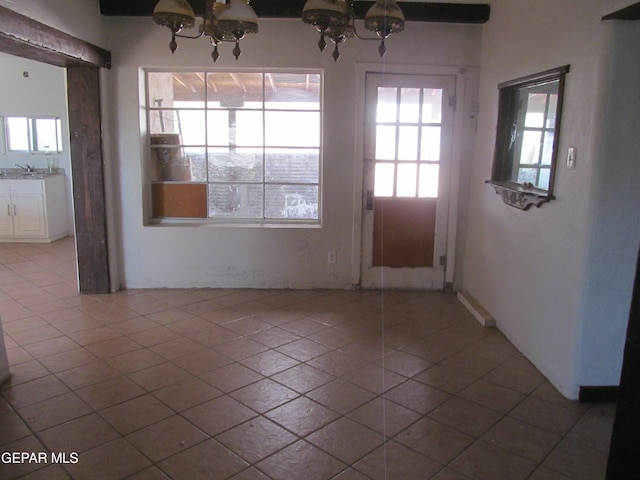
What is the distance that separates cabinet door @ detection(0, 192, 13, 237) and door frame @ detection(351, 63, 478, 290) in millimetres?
4868


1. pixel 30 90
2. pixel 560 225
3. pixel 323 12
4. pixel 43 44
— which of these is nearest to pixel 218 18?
pixel 323 12

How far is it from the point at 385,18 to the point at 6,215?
6238 millimetres

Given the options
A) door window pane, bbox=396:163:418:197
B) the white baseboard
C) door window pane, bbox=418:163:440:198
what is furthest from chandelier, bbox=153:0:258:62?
the white baseboard

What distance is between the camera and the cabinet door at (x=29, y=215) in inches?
256

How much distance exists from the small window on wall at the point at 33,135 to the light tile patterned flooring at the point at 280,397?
12.0ft

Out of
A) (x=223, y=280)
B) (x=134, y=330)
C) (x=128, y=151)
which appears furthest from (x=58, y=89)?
(x=134, y=330)

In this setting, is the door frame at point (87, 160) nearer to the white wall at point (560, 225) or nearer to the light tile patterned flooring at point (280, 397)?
the light tile patterned flooring at point (280, 397)

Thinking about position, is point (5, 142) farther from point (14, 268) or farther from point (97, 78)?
point (97, 78)

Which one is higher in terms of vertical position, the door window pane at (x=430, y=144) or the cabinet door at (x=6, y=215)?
the door window pane at (x=430, y=144)

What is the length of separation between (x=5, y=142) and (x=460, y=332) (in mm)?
6853

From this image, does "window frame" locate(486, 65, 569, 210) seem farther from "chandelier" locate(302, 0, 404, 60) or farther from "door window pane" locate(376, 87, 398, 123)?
"chandelier" locate(302, 0, 404, 60)

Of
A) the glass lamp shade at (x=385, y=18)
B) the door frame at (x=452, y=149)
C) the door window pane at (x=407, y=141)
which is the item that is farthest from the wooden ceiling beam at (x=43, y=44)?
the door window pane at (x=407, y=141)

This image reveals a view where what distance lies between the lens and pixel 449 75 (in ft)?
14.4

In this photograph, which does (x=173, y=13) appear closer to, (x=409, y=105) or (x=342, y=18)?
(x=342, y=18)
